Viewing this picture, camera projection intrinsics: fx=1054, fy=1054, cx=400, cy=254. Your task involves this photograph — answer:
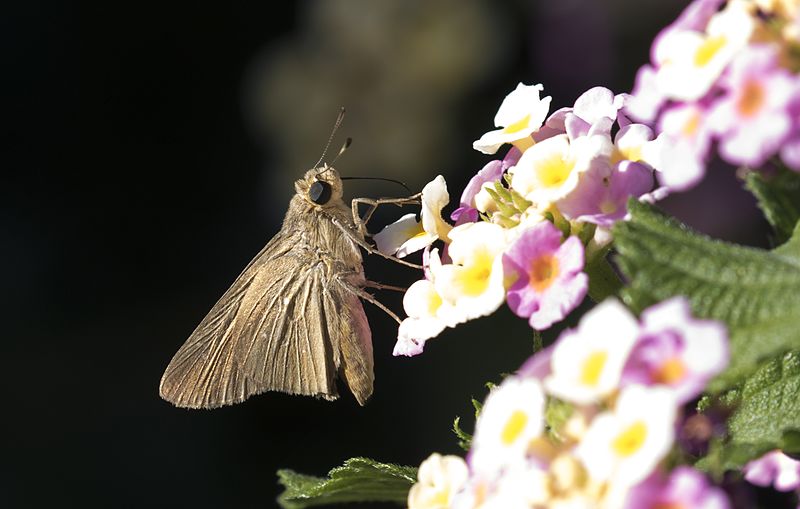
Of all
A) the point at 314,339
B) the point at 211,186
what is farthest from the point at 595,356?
the point at 211,186

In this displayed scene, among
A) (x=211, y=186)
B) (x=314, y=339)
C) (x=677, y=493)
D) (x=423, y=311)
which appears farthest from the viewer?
(x=211, y=186)

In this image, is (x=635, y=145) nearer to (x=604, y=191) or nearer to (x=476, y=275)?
(x=604, y=191)

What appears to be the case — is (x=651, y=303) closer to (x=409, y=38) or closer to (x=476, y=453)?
(x=476, y=453)

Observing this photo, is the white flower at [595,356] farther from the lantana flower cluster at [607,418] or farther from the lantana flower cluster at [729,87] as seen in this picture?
the lantana flower cluster at [729,87]

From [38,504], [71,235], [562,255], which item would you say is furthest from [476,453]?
[71,235]

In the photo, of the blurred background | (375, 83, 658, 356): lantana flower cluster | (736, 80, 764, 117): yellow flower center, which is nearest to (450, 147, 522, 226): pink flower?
(375, 83, 658, 356): lantana flower cluster

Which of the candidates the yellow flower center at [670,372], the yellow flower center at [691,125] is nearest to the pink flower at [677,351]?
the yellow flower center at [670,372]
